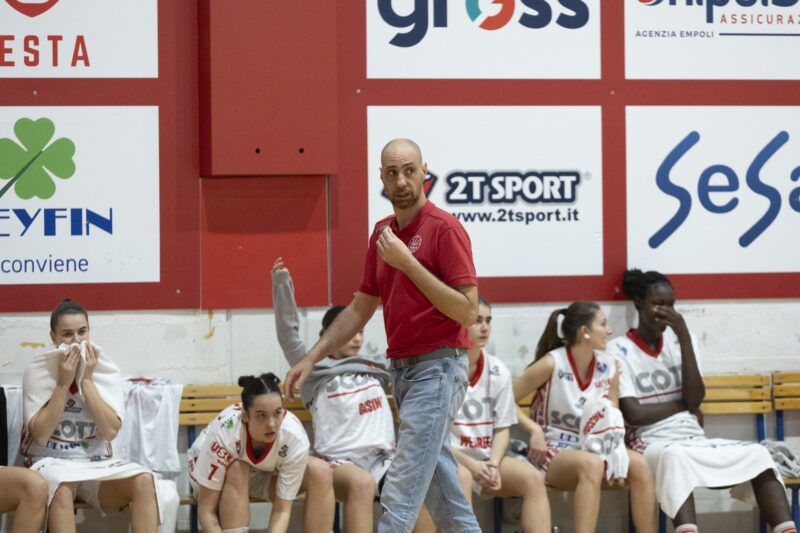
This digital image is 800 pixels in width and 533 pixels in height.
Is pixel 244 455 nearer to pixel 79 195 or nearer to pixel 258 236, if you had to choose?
pixel 258 236

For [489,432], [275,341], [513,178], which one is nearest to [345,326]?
[489,432]

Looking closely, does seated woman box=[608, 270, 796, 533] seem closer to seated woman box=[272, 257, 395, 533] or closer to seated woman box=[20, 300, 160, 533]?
seated woman box=[272, 257, 395, 533]

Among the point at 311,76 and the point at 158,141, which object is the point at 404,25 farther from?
the point at 158,141

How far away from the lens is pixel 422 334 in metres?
4.51

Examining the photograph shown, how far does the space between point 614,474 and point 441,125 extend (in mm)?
2200

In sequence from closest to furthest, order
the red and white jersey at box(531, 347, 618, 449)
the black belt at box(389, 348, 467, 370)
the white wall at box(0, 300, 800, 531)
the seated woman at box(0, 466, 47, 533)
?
the black belt at box(389, 348, 467, 370) < the seated woman at box(0, 466, 47, 533) < the red and white jersey at box(531, 347, 618, 449) < the white wall at box(0, 300, 800, 531)

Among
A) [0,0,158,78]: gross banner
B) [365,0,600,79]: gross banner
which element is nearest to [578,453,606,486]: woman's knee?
[365,0,600,79]: gross banner

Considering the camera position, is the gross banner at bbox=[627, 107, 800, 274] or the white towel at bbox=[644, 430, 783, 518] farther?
the gross banner at bbox=[627, 107, 800, 274]

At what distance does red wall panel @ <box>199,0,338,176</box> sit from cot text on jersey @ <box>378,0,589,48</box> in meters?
0.42

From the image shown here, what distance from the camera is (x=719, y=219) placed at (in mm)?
6949

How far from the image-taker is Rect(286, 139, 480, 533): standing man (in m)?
4.39

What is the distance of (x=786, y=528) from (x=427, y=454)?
8.29 feet

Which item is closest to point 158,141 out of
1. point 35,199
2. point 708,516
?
point 35,199

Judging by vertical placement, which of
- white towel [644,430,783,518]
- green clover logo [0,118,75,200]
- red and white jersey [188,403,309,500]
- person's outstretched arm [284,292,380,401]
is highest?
green clover logo [0,118,75,200]
